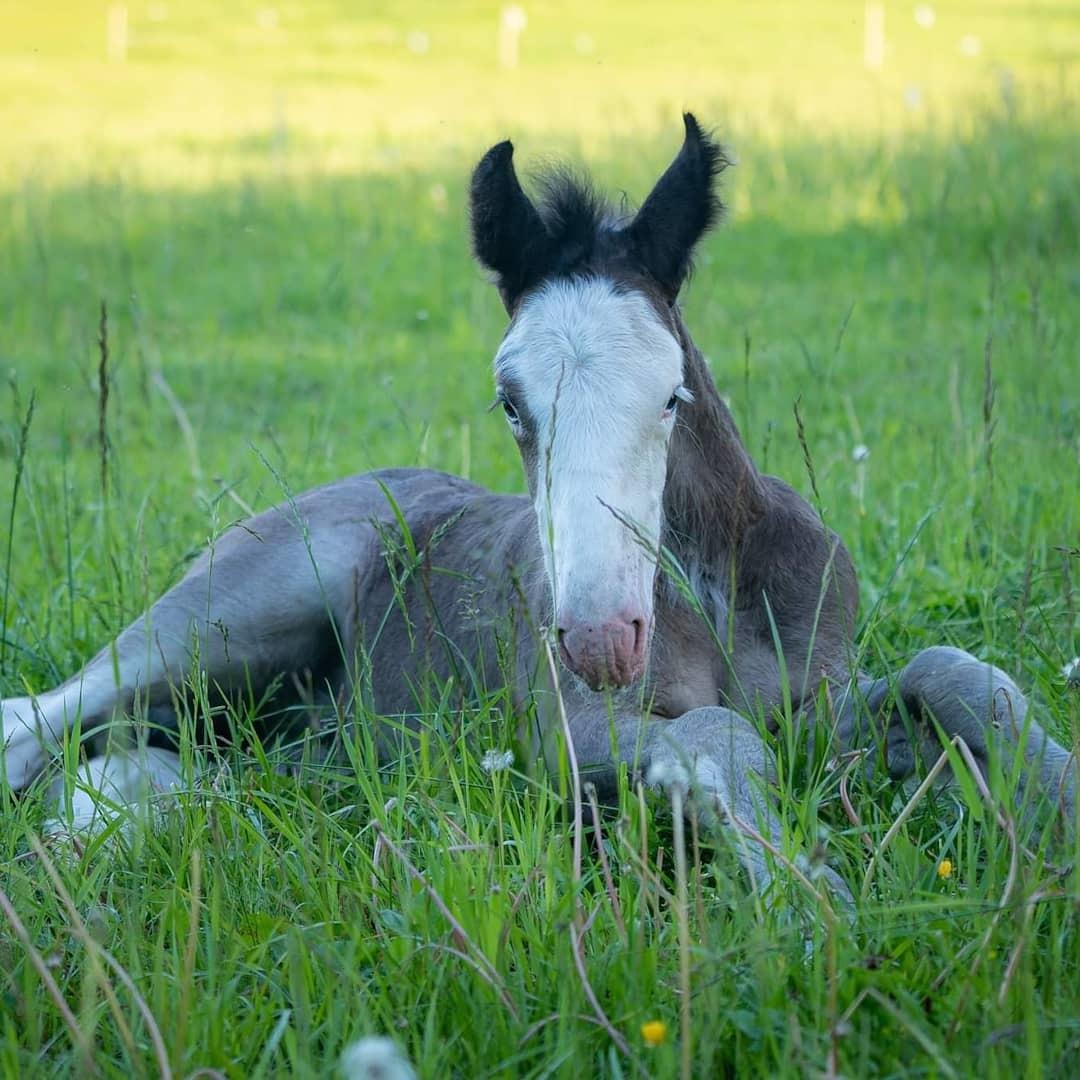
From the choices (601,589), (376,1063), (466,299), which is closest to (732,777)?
(601,589)

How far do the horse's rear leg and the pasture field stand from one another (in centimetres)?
21

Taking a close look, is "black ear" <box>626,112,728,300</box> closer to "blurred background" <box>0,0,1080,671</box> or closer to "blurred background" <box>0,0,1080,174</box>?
"blurred background" <box>0,0,1080,671</box>

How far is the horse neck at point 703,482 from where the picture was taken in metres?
3.67

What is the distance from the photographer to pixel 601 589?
284cm

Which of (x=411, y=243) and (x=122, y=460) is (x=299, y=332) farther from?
(x=122, y=460)

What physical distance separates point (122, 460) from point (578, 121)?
10241mm

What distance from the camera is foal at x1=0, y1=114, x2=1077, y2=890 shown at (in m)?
2.92

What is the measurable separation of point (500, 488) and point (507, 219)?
2608mm

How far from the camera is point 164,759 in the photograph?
425 centimetres

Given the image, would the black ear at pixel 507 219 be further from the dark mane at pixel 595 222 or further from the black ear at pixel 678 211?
the black ear at pixel 678 211

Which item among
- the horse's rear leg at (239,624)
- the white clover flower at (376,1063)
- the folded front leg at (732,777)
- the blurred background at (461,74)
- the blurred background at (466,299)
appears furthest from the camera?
the blurred background at (461,74)

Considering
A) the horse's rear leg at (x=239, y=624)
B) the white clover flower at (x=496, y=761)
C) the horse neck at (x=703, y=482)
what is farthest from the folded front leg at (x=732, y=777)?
the horse's rear leg at (x=239, y=624)

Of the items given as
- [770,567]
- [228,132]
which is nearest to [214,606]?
[770,567]

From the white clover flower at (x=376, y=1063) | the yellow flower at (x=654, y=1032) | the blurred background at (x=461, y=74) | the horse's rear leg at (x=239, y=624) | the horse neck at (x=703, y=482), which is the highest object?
the blurred background at (x=461, y=74)
